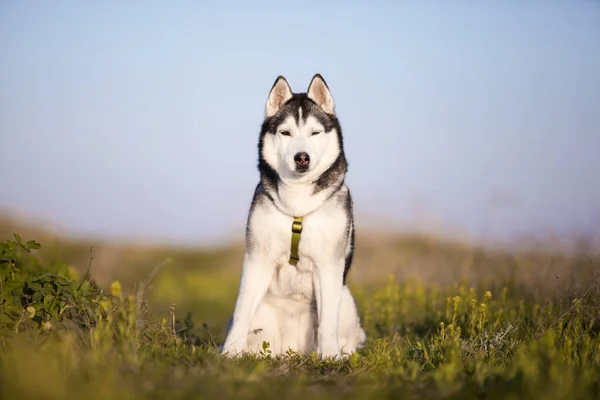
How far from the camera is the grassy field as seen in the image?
3396mm

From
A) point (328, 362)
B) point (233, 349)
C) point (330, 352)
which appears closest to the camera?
point (328, 362)

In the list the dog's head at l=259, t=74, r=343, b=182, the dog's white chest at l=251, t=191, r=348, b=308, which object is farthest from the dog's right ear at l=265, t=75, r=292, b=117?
the dog's white chest at l=251, t=191, r=348, b=308

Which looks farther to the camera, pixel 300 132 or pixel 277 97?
pixel 277 97

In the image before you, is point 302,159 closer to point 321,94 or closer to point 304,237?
point 304,237

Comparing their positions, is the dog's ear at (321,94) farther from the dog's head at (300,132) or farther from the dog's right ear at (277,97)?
the dog's right ear at (277,97)

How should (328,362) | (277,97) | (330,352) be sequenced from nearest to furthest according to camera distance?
(328,362), (330,352), (277,97)

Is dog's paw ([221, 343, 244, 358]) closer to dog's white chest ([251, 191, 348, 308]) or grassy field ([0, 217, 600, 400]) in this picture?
grassy field ([0, 217, 600, 400])

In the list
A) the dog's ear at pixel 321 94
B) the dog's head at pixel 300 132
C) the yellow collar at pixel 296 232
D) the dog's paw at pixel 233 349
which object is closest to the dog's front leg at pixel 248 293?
the dog's paw at pixel 233 349

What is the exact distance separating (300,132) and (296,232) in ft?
2.94

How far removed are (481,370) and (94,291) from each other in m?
3.11

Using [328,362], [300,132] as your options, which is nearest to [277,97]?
[300,132]

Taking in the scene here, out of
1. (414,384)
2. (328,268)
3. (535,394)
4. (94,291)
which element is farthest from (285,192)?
(535,394)

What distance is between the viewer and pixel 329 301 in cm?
561

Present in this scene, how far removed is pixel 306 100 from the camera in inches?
234
